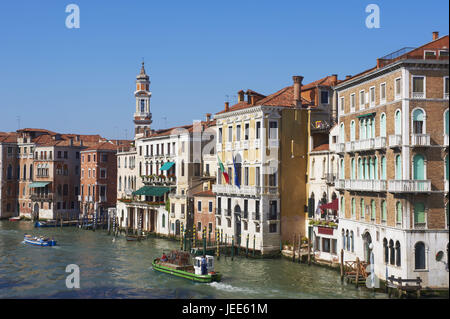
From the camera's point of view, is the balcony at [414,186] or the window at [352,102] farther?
the window at [352,102]

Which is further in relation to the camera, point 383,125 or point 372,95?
point 372,95

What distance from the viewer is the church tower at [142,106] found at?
6612 centimetres

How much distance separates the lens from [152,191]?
52.2 metres

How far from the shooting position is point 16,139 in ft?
242

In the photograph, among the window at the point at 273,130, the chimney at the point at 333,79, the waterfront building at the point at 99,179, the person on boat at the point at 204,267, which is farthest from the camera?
the waterfront building at the point at 99,179

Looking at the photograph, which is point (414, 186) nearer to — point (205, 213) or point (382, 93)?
point (382, 93)

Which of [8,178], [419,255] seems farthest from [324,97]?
[8,178]

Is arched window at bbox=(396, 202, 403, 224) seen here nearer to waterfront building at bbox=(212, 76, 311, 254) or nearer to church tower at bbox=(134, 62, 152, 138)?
waterfront building at bbox=(212, 76, 311, 254)

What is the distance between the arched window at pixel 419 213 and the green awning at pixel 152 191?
28322 millimetres

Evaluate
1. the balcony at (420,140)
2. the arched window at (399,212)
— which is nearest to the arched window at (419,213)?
the arched window at (399,212)

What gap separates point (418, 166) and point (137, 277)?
50.0 ft

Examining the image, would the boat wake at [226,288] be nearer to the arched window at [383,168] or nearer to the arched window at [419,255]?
the arched window at [419,255]

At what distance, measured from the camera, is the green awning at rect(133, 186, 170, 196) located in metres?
51.2
